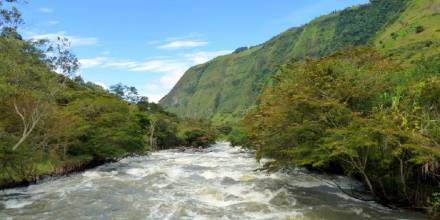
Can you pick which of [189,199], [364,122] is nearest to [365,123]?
[364,122]

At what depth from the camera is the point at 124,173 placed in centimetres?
4678

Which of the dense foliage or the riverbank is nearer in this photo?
the dense foliage

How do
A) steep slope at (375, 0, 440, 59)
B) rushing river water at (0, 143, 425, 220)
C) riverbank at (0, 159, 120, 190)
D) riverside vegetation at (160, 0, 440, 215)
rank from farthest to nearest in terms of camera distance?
steep slope at (375, 0, 440, 59) → riverbank at (0, 159, 120, 190) → rushing river water at (0, 143, 425, 220) → riverside vegetation at (160, 0, 440, 215)

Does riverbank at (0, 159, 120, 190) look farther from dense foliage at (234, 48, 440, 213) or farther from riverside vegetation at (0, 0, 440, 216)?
dense foliage at (234, 48, 440, 213)

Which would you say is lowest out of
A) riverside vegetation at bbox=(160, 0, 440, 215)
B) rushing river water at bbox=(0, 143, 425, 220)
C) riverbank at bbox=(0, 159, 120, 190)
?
rushing river water at bbox=(0, 143, 425, 220)

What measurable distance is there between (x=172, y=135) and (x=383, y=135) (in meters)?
93.6

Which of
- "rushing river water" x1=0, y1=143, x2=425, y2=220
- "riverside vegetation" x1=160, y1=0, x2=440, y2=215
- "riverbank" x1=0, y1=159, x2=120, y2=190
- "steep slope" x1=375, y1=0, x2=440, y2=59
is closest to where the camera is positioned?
"riverside vegetation" x1=160, y1=0, x2=440, y2=215

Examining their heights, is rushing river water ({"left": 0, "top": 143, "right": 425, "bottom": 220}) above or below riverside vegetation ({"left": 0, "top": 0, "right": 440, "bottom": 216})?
below

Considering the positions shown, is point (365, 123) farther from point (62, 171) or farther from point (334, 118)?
point (62, 171)

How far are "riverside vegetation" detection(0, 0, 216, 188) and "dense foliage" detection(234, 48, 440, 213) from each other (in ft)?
51.4

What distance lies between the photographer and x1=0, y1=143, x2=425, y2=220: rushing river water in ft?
81.2

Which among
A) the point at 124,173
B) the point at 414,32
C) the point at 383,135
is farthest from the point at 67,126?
the point at 414,32

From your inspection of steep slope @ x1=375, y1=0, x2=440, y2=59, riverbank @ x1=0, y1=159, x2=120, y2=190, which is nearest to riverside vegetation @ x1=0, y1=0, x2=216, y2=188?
riverbank @ x1=0, y1=159, x2=120, y2=190

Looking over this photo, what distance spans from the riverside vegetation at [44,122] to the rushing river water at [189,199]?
2.72 m
